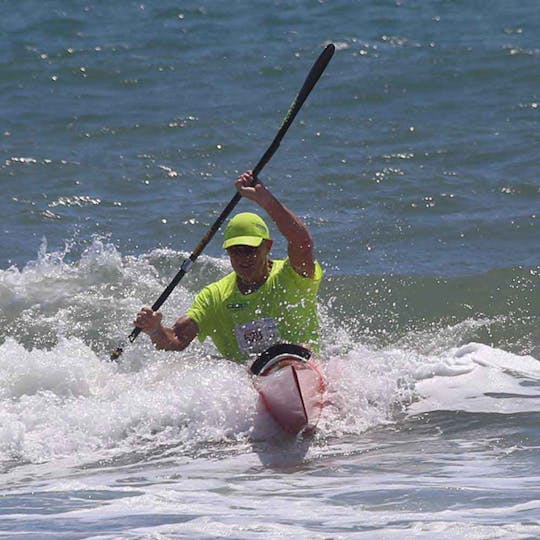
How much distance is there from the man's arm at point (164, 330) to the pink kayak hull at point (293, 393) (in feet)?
2.08

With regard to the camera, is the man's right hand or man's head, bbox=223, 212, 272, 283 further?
the man's right hand

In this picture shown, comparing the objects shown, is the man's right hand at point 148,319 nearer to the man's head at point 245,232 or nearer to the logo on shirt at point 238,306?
the logo on shirt at point 238,306

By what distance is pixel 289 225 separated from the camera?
25.0 ft

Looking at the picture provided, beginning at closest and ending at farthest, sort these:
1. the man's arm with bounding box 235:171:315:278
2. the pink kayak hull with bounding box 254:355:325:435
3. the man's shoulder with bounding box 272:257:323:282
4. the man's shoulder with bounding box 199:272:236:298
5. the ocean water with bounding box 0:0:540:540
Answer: the ocean water with bounding box 0:0:540:540 < the pink kayak hull with bounding box 254:355:325:435 < the man's arm with bounding box 235:171:315:278 < the man's shoulder with bounding box 272:257:323:282 < the man's shoulder with bounding box 199:272:236:298

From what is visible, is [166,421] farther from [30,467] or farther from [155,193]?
[155,193]

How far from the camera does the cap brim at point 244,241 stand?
7.75 meters

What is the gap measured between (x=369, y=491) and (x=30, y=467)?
2.08m

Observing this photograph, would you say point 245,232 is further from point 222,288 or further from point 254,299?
point 222,288

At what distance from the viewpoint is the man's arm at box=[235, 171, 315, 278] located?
762 cm

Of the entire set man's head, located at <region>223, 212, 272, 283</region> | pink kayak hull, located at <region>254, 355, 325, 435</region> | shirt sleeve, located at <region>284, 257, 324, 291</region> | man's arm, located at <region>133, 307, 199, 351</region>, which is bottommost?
pink kayak hull, located at <region>254, 355, 325, 435</region>

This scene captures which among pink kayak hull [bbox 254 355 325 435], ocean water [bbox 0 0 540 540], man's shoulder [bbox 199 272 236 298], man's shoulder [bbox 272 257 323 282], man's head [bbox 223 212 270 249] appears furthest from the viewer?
man's shoulder [bbox 199 272 236 298]

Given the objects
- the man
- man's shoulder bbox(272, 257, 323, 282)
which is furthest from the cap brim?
man's shoulder bbox(272, 257, 323, 282)

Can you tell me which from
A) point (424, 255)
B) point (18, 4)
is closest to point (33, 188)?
point (424, 255)

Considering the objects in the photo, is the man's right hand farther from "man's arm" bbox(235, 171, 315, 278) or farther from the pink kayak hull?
"man's arm" bbox(235, 171, 315, 278)
